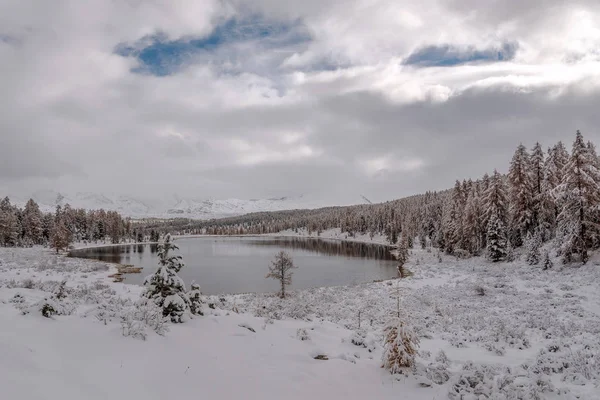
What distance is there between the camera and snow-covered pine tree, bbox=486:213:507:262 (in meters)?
45.2

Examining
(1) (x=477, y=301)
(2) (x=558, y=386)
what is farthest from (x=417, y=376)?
(1) (x=477, y=301)

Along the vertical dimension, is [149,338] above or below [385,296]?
above

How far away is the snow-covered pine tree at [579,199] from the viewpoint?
101ft

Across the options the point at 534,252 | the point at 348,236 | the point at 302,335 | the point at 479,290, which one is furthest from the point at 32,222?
the point at 348,236

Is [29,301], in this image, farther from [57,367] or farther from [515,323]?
[515,323]

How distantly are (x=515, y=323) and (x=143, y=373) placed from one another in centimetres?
1832

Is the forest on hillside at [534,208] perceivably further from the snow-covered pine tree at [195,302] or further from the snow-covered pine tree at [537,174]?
the snow-covered pine tree at [195,302]

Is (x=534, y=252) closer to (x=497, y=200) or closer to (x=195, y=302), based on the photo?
(x=497, y=200)

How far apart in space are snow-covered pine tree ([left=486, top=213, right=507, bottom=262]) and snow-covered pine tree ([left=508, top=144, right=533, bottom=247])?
2.76 m

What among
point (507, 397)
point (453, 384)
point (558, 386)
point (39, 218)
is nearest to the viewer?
point (507, 397)

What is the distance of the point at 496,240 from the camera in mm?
45500

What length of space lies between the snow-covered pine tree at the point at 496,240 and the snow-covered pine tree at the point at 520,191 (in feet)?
9.07

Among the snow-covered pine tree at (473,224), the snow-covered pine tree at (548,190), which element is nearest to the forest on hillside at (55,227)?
the snow-covered pine tree at (473,224)

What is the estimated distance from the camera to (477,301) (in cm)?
2531
